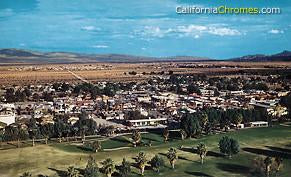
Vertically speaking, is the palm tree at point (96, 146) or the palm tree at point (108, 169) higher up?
the palm tree at point (96, 146)

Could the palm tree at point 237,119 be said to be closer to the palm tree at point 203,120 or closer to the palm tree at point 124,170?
the palm tree at point 203,120

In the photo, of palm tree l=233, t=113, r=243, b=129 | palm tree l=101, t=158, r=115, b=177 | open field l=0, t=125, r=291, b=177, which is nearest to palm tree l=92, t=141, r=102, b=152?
open field l=0, t=125, r=291, b=177

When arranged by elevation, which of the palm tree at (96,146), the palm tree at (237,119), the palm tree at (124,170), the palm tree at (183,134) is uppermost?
the palm tree at (237,119)

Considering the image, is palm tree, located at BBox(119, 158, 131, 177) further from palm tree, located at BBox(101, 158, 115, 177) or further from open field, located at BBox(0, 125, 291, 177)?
open field, located at BBox(0, 125, 291, 177)

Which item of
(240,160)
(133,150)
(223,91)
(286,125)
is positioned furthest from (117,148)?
(223,91)

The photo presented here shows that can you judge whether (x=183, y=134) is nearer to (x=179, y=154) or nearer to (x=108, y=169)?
(x=179, y=154)

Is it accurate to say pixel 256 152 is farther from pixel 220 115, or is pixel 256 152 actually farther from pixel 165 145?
pixel 220 115

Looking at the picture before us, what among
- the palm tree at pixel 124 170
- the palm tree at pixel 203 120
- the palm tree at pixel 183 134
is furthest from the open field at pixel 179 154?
the palm tree at pixel 203 120

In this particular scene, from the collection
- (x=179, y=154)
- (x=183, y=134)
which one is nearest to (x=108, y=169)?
(x=179, y=154)
